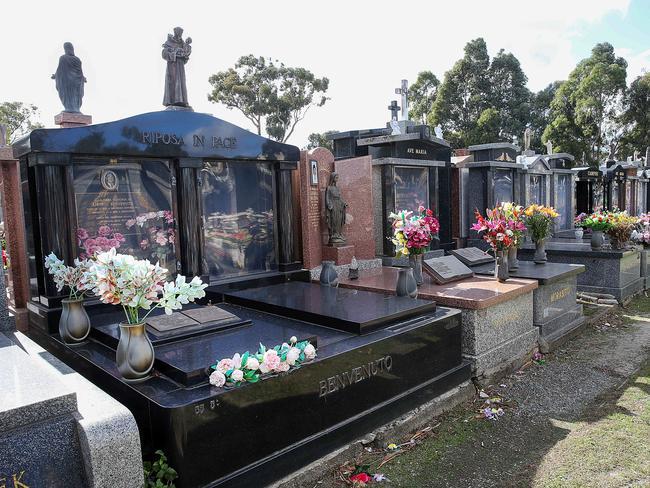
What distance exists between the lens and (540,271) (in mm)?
A: 6500

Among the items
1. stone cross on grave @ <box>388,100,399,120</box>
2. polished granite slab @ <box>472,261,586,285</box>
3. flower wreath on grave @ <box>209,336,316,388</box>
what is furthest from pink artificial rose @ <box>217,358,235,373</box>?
stone cross on grave @ <box>388,100,399,120</box>

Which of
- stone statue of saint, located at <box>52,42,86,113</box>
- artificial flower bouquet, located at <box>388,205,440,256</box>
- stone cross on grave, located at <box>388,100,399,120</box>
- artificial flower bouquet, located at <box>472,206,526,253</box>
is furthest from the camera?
stone cross on grave, located at <box>388,100,399,120</box>

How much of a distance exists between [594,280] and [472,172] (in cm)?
388

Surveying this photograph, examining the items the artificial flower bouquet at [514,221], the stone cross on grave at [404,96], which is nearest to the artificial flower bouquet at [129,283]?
the artificial flower bouquet at [514,221]

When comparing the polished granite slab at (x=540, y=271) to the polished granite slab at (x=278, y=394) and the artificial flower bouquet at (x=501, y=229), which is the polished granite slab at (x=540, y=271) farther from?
the polished granite slab at (x=278, y=394)

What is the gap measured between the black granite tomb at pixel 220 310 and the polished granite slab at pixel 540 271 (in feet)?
5.87

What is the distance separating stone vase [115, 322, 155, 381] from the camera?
3.07m

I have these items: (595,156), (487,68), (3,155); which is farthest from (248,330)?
(487,68)

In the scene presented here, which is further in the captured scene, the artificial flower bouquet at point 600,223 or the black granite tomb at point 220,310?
the artificial flower bouquet at point 600,223

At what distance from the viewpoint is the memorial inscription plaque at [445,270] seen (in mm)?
5871

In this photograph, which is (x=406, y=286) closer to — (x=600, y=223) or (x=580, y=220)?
(x=600, y=223)

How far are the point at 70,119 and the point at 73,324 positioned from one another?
2414 mm

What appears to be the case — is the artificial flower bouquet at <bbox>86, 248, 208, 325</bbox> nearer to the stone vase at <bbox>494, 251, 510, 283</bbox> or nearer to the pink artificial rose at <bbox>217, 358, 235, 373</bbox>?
the pink artificial rose at <bbox>217, 358, 235, 373</bbox>

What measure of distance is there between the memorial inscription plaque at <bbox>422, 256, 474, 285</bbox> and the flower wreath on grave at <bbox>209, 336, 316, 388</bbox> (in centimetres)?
296
